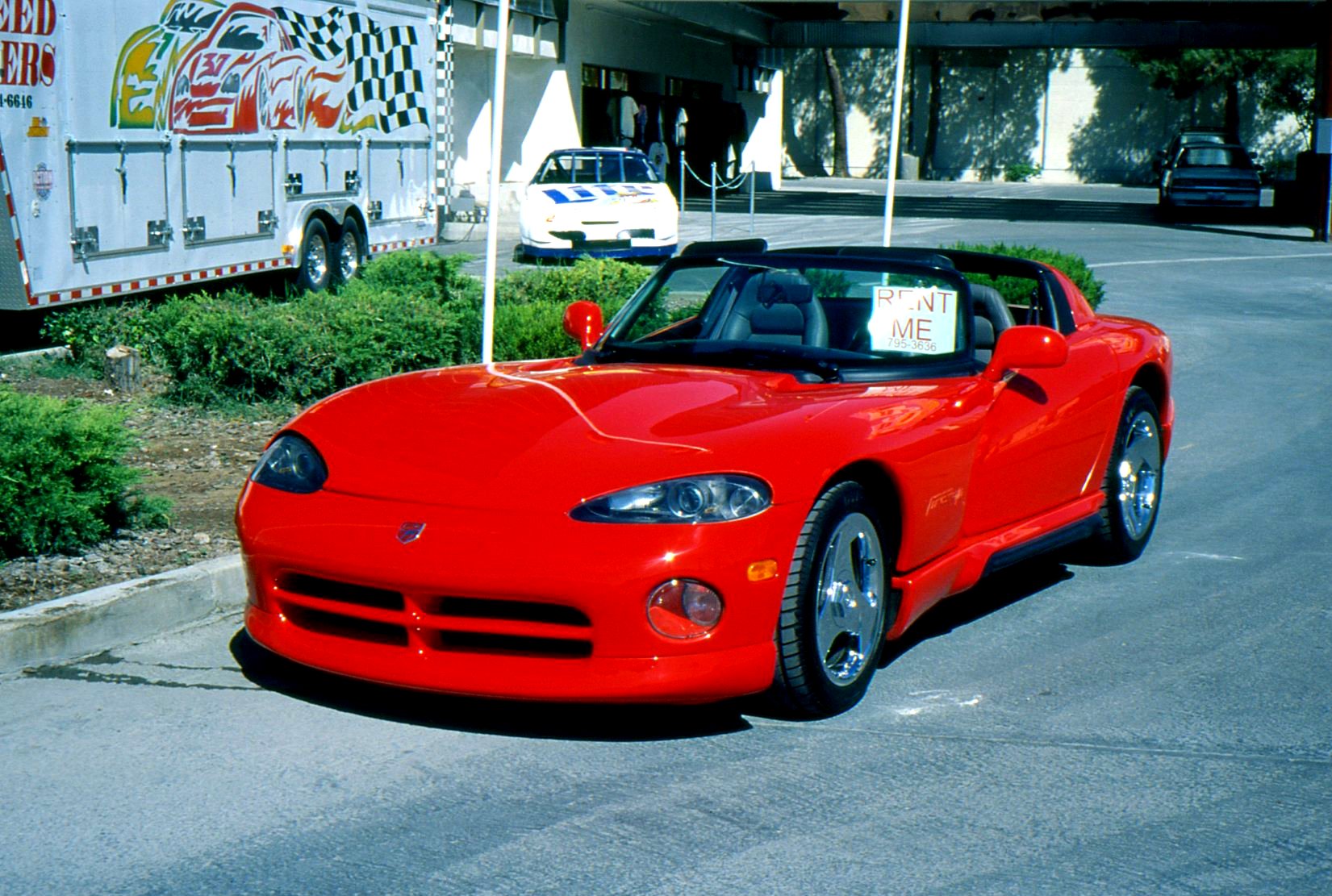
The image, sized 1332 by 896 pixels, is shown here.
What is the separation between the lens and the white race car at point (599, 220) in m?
21.2

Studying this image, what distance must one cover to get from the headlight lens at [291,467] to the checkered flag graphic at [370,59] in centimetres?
1162

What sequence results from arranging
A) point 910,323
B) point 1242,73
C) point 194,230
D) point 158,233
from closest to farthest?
1. point 910,323
2. point 158,233
3. point 194,230
4. point 1242,73

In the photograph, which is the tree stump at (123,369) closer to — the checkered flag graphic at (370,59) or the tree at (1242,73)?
the checkered flag graphic at (370,59)

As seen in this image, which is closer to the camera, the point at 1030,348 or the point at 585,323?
the point at 1030,348

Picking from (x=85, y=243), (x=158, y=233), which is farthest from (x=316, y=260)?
(x=85, y=243)

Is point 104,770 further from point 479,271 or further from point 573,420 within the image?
point 479,271

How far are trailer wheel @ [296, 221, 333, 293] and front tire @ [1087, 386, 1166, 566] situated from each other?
10923 mm

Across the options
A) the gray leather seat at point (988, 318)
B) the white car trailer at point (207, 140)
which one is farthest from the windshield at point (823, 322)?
the white car trailer at point (207, 140)

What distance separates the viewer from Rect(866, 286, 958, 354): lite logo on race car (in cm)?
589

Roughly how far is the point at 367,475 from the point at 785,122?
65104 mm

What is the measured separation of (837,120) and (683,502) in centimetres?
6277

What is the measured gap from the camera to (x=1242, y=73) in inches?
2387

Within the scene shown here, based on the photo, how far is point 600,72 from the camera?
1501 inches

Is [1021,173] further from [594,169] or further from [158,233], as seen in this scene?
[158,233]
